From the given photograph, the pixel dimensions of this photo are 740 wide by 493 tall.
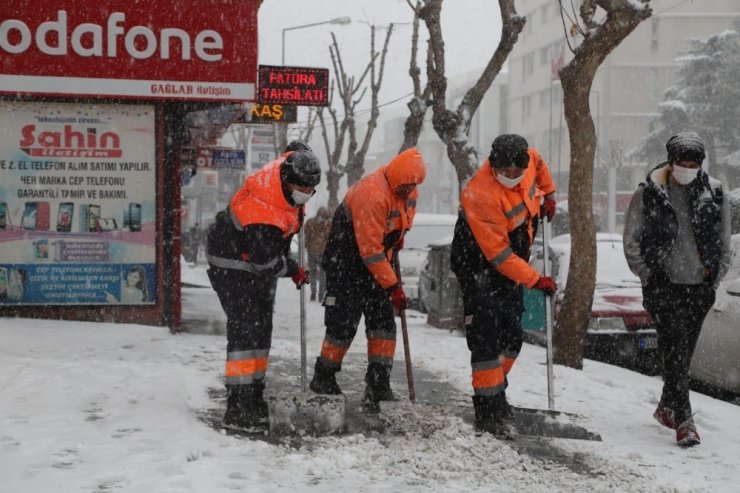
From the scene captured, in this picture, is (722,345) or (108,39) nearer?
(722,345)

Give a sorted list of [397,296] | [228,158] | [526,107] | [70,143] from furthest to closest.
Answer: [526,107]
[228,158]
[70,143]
[397,296]

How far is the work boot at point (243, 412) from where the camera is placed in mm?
5664

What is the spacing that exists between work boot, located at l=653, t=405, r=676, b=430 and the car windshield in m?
11.7

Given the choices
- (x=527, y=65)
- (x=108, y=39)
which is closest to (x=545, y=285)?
(x=108, y=39)

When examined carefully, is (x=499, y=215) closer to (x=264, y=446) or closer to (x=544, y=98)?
(x=264, y=446)

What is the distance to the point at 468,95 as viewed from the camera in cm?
1202

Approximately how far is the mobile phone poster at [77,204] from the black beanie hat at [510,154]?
5508 mm

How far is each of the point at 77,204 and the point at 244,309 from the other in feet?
16.4

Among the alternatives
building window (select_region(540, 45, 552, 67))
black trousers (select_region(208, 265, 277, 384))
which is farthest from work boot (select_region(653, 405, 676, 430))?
building window (select_region(540, 45, 552, 67))

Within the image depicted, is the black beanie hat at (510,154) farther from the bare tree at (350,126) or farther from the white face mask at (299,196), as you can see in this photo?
the bare tree at (350,126)

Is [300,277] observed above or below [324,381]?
above

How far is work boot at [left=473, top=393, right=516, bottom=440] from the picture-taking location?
18.6 ft

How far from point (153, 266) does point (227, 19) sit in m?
2.77

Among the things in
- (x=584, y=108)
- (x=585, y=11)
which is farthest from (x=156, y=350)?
(x=585, y=11)
